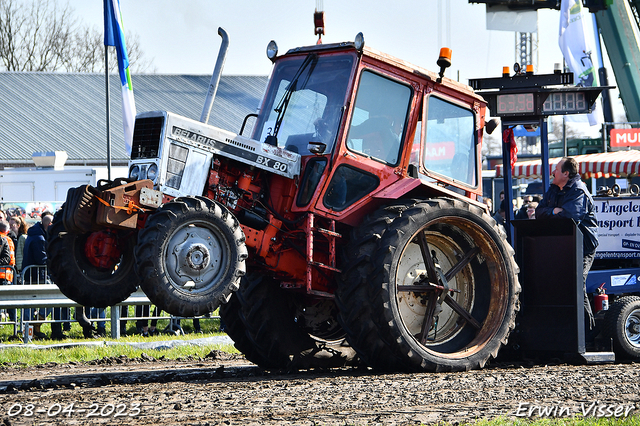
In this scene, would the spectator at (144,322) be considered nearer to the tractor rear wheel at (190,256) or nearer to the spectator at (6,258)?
the spectator at (6,258)

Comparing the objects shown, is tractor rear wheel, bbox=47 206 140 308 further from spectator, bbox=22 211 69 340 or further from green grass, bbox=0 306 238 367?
spectator, bbox=22 211 69 340

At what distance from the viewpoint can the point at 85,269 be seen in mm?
7020

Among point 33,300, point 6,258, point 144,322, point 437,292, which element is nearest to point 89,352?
point 33,300

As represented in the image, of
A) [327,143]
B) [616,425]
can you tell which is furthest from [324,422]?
[327,143]

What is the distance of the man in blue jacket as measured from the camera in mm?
8820

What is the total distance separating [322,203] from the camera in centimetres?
762

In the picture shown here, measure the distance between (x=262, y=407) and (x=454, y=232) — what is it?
3277mm

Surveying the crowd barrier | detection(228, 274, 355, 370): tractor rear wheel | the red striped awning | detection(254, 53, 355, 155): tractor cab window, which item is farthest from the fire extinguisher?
the red striped awning

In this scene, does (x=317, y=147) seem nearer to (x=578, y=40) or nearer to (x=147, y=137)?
(x=147, y=137)

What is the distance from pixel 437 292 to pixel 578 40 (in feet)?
56.7
